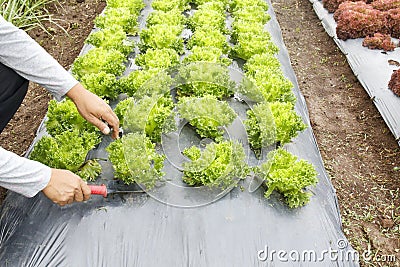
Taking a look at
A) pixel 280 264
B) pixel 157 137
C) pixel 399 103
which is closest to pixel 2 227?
pixel 157 137

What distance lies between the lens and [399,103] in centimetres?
475

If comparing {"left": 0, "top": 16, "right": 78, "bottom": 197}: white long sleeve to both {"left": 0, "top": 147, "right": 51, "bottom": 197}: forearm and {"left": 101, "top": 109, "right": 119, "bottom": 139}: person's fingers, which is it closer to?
{"left": 101, "top": 109, "right": 119, "bottom": 139}: person's fingers

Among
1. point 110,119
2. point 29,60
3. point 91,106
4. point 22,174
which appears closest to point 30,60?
point 29,60

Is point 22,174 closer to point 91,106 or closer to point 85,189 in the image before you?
point 85,189

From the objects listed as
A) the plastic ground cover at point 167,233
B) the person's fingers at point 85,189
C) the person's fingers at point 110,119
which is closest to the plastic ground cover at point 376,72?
the plastic ground cover at point 167,233

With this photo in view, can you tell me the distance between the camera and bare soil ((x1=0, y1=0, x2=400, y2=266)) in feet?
12.7

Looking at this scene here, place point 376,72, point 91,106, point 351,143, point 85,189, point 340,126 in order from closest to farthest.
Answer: point 85,189, point 91,106, point 351,143, point 340,126, point 376,72

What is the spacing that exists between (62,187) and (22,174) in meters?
0.25

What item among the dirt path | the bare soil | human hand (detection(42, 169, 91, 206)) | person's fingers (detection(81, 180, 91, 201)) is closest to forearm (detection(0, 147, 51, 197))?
human hand (detection(42, 169, 91, 206))

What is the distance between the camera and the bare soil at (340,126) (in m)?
3.86

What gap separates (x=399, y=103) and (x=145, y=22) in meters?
3.14

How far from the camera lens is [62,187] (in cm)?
249

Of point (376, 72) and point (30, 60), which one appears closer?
point (30, 60)

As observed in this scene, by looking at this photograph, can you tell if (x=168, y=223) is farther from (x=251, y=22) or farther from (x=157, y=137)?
(x=251, y=22)
